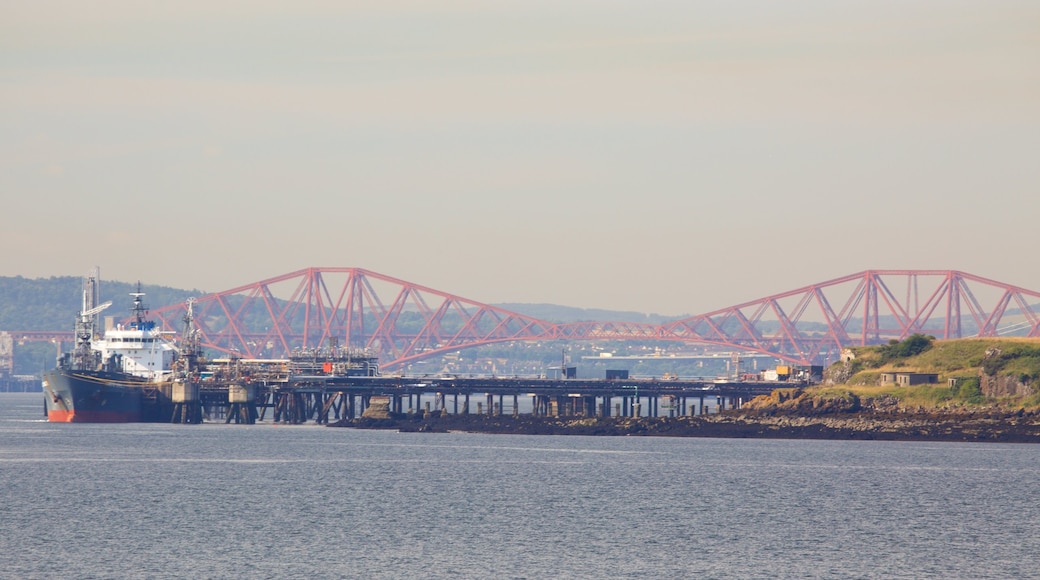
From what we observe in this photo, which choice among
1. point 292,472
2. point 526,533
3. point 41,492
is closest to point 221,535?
point 526,533

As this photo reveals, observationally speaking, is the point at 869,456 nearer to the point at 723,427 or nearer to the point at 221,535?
the point at 723,427

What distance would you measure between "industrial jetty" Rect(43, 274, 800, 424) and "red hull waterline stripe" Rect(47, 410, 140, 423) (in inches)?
3.0

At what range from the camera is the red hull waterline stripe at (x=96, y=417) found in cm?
11425

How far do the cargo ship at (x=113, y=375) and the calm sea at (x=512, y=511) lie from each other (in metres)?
19.5

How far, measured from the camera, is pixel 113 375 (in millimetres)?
114250

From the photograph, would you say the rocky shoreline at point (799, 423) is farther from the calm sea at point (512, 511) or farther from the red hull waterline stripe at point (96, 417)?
the red hull waterline stripe at point (96, 417)

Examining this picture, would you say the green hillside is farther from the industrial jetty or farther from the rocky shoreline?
the industrial jetty

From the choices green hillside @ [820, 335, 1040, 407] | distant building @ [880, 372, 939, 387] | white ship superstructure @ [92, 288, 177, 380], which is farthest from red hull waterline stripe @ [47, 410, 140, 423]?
distant building @ [880, 372, 939, 387]

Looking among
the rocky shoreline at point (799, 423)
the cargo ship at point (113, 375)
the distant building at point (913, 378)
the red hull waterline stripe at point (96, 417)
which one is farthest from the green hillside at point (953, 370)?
the red hull waterline stripe at point (96, 417)

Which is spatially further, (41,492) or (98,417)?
(98,417)

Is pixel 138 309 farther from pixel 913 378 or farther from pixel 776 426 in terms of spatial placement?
pixel 913 378

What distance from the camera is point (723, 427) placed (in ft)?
349

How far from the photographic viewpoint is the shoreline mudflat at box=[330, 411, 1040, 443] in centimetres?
9769

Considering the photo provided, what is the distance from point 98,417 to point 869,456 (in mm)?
57687
